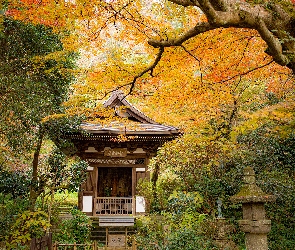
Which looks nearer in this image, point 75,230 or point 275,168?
point 275,168

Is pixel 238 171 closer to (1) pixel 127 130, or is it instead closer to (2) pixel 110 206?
(1) pixel 127 130

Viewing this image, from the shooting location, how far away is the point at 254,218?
579cm

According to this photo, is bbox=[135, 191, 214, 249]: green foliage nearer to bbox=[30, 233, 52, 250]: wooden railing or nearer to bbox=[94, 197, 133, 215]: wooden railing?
bbox=[30, 233, 52, 250]: wooden railing

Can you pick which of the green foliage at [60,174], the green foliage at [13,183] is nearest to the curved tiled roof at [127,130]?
the green foliage at [60,174]

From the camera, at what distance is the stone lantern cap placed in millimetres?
5738

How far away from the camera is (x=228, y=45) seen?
285 inches

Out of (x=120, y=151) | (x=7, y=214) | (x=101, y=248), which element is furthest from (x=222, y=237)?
(x=120, y=151)

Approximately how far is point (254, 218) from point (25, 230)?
5.36m

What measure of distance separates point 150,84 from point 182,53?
2490 mm

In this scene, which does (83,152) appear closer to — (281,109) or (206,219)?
(206,219)

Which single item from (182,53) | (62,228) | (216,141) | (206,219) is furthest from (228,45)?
(62,228)

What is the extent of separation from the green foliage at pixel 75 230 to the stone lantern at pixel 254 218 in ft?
19.1

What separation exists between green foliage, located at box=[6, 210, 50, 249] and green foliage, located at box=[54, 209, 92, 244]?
1.80 meters

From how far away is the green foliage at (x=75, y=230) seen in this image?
9.63m
